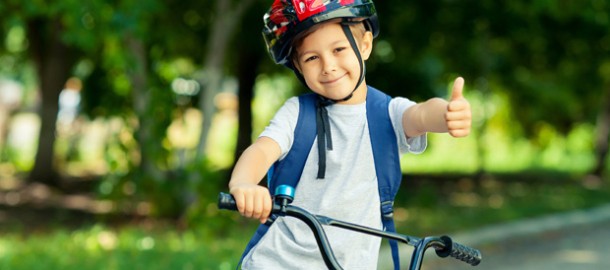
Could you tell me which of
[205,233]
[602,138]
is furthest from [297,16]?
[602,138]

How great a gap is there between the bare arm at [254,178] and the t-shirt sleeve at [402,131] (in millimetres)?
380

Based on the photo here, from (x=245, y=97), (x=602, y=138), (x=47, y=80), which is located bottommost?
(x=47, y=80)

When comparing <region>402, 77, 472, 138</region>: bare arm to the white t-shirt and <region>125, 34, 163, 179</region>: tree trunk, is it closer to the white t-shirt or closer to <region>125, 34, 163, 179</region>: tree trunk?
the white t-shirt

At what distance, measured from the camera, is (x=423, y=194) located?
14.0 m

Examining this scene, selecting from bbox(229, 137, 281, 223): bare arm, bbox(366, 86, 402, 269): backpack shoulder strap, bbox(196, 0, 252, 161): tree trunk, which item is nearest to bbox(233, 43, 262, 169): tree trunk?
bbox(196, 0, 252, 161): tree trunk

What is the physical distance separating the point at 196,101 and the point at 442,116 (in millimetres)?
9374

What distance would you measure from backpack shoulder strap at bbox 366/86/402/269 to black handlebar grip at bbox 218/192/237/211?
0.68 metres

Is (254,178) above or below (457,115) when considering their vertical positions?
below

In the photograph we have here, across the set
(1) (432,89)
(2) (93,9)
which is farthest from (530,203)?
(2) (93,9)

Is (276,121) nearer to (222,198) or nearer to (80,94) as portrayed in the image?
(222,198)

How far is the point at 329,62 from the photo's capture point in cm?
270

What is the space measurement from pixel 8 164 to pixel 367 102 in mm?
23136

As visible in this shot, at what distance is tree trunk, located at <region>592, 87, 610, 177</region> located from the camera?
19.2 m

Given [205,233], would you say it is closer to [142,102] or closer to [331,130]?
[142,102]
